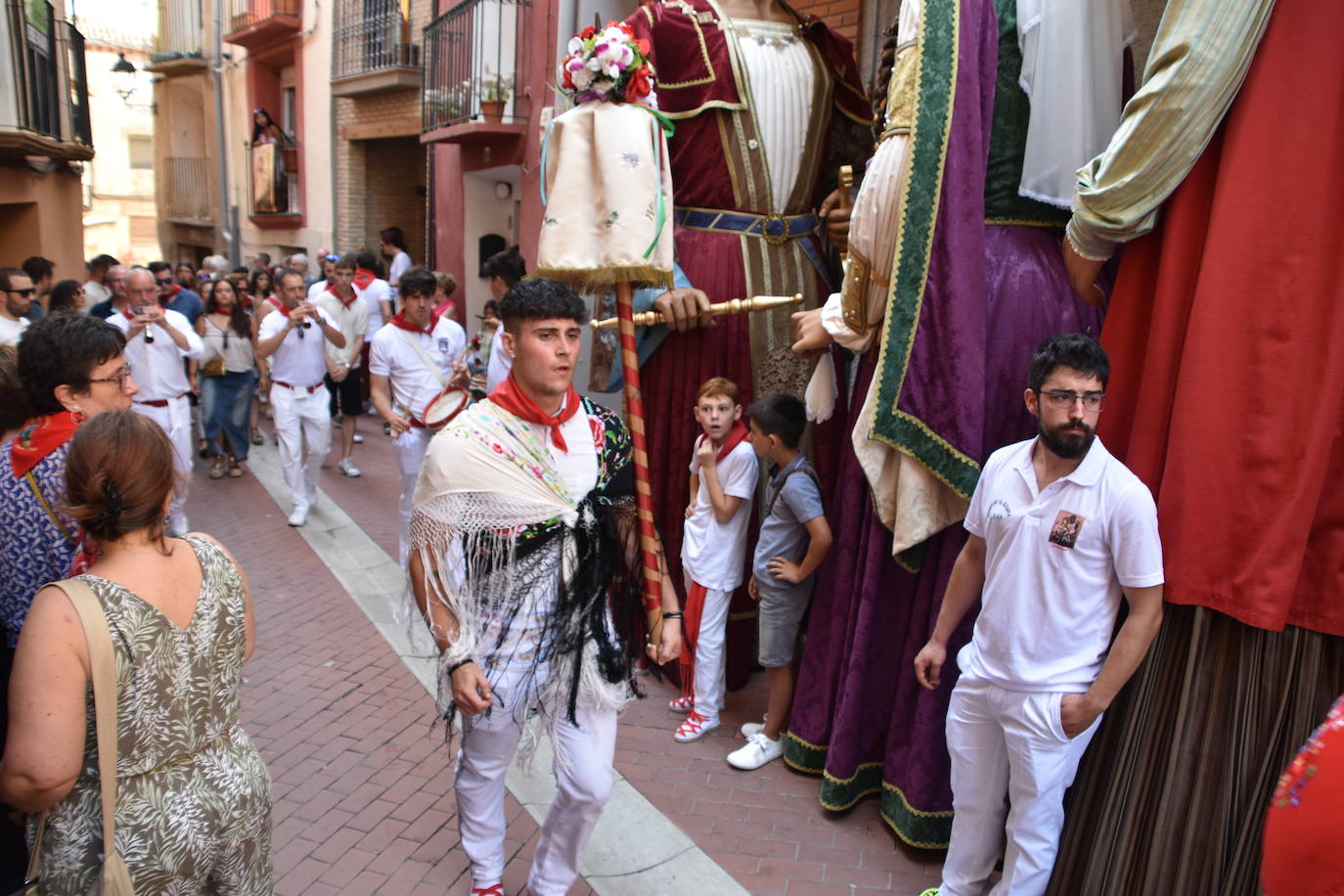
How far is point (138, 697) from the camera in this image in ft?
7.30

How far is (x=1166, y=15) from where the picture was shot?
108 inches

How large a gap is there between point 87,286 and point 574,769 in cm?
824

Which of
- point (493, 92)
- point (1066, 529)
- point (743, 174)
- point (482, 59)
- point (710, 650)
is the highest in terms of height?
point (482, 59)

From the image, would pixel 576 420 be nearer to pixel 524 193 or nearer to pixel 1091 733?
pixel 1091 733

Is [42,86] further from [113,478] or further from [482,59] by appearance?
[113,478]

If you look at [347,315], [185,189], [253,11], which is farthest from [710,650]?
[185,189]

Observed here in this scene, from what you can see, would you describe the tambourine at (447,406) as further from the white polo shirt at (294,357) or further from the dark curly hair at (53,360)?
the white polo shirt at (294,357)

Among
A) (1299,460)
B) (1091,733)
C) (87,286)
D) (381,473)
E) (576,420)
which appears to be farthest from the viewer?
(381,473)

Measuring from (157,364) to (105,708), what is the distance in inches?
225

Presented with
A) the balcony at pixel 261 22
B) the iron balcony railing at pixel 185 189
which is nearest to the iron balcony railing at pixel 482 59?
the balcony at pixel 261 22

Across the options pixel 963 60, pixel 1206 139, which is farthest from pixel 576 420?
pixel 1206 139

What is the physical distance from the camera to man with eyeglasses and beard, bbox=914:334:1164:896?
8.71 ft

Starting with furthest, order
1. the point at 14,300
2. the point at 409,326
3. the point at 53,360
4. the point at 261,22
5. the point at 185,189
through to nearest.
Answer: the point at 185,189, the point at 261,22, the point at 409,326, the point at 14,300, the point at 53,360

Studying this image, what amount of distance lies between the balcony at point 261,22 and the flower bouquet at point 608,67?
58.8ft
